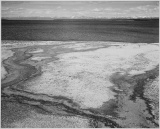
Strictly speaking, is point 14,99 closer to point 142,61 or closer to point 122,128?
point 122,128

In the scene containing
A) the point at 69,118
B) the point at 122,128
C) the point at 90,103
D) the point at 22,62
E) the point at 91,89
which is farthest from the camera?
the point at 22,62

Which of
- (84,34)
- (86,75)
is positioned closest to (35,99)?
(86,75)

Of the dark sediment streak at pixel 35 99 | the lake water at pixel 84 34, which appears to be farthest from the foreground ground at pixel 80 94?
the lake water at pixel 84 34

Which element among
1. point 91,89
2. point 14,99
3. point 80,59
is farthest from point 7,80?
point 80,59

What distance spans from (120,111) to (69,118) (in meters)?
1.99

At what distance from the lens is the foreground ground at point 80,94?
5816 millimetres

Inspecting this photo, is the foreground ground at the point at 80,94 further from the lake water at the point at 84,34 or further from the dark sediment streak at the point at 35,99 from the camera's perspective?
the lake water at the point at 84,34

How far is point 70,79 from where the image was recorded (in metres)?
9.45

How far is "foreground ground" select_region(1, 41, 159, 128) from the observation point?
5816mm

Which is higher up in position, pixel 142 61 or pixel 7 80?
pixel 7 80

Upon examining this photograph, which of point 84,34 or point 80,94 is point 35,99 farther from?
point 84,34

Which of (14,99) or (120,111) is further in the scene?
(14,99)

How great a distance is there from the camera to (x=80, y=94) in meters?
7.62

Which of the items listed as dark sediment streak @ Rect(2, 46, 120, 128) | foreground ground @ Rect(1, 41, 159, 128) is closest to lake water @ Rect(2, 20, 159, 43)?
foreground ground @ Rect(1, 41, 159, 128)
